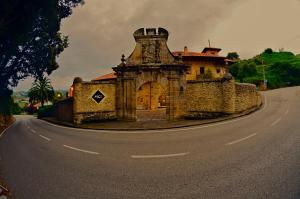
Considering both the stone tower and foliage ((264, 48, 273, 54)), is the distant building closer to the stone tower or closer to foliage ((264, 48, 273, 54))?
the stone tower

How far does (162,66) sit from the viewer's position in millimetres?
20391

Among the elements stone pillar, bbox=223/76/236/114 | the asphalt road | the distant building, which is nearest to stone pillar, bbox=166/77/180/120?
stone pillar, bbox=223/76/236/114

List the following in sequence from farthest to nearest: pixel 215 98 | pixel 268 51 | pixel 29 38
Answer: pixel 268 51, pixel 215 98, pixel 29 38

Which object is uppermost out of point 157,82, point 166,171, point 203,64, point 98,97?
point 203,64

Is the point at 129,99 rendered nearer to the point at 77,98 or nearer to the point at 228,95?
the point at 77,98

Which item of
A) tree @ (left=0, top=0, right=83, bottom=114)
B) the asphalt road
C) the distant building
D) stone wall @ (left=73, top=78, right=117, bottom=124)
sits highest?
the distant building

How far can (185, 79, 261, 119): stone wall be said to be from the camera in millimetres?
19125

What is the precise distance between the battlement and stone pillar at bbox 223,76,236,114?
6496 millimetres

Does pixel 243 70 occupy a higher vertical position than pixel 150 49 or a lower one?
higher

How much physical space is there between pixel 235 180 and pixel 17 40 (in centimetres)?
1250

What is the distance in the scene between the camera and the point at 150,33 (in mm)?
21031

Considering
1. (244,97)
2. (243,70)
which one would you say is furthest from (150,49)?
(243,70)

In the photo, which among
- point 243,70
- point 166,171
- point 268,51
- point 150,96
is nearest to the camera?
point 166,171

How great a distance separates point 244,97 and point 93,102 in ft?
41.5
